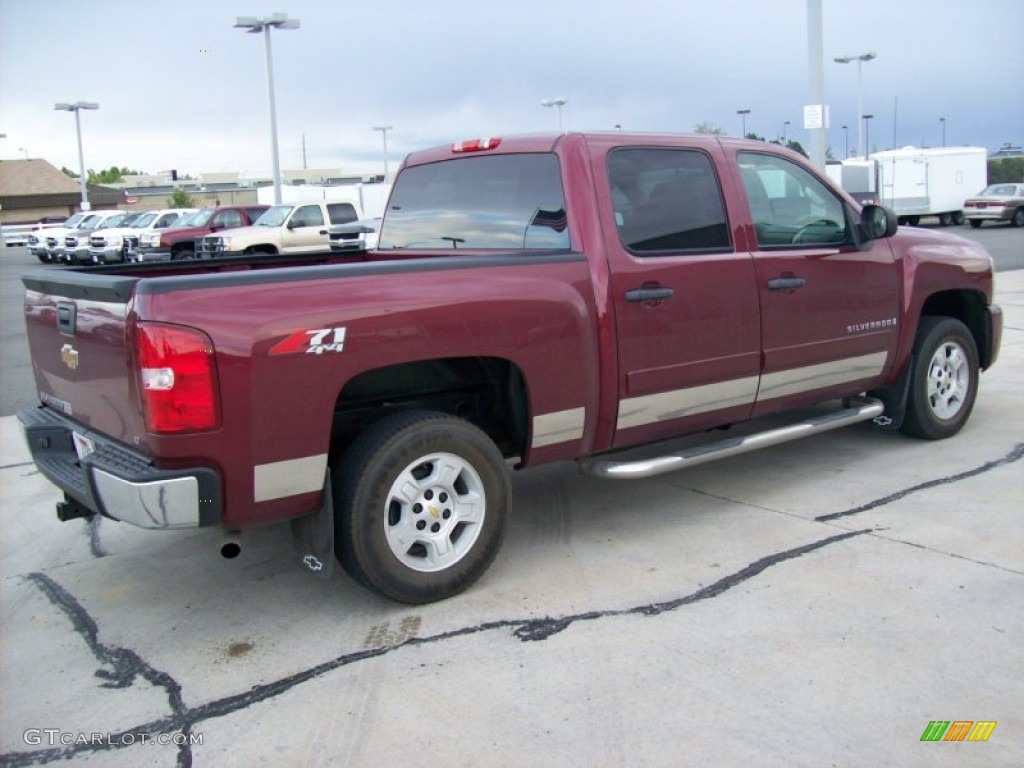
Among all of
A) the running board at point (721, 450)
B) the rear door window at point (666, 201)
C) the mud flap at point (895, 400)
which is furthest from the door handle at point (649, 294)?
the mud flap at point (895, 400)

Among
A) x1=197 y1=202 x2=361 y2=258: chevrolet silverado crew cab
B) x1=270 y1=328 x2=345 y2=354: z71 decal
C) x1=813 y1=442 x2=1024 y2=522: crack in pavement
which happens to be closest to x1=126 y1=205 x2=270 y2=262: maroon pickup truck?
x1=197 y1=202 x2=361 y2=258: chevrolet silverado crew cab

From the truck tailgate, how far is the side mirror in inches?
162

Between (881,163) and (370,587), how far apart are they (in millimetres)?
37354

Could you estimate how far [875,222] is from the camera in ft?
18.9

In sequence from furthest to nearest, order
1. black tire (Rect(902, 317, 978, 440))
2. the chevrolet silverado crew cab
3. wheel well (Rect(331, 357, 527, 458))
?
the chevrolet silverado crew cab, black tire (Rect(902, 317, 978, 440)), wheel well (Rect(331, 357, 527, 458))

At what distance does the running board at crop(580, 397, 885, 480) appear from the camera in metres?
4.67

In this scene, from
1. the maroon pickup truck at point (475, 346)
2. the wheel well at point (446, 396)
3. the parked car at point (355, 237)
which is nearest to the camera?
the maroon pickup truck at point (475, 346)

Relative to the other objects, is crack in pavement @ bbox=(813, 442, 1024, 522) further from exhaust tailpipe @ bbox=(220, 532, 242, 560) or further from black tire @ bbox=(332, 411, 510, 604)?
exhaust tailpipe @ bbox=(220, 532, 242, 560)

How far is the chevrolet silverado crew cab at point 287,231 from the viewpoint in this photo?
2348 cm

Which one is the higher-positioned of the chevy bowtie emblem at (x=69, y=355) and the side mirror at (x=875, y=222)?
the side mirror at (x=875, y=222)

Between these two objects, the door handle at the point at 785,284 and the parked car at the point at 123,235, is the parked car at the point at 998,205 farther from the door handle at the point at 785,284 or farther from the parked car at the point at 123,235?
the door handle at the point at 785,284

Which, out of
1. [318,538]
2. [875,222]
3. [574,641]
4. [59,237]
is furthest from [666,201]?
[59,237]

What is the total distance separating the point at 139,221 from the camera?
33469 mm

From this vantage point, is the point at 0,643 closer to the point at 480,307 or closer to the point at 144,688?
the point at 144,688
